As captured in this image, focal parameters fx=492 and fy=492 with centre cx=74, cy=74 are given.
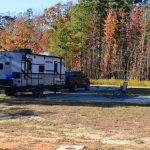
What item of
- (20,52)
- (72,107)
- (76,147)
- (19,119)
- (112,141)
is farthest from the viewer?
(20,52)

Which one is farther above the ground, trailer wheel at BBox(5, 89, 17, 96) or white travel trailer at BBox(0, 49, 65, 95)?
white travel trailer at BBox(0, 49, 65, 95)

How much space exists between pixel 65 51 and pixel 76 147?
61243mm

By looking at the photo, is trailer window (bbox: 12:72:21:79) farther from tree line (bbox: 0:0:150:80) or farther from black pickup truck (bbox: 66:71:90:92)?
tree line (bbox: 0:0:150:80)

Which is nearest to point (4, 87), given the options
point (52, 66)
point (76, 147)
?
point (52, 66)

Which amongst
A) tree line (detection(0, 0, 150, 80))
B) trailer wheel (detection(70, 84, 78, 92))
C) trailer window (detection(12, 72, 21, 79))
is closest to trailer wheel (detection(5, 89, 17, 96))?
trailer window (detection(12, 72, 21, 79))

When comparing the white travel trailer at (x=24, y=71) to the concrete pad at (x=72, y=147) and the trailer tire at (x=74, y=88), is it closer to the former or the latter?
the trailer tire at (x=74, y=88)

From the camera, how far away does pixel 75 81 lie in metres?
37.6

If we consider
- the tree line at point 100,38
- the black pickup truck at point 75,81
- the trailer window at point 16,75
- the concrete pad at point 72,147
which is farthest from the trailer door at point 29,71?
the tree line at point 100,38

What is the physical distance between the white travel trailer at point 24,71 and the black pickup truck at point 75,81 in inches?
187

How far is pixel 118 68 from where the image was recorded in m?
77.3

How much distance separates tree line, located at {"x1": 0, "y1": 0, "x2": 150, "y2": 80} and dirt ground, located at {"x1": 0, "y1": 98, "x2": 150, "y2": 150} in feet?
166

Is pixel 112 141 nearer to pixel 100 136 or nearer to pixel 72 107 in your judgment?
pixel 100 136

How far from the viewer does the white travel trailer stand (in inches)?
1150

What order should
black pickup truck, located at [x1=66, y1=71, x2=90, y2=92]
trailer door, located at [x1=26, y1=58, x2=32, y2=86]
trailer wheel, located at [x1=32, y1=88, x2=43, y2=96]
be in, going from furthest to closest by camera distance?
black pickup truck, located at [x1=66, y1=71, x2=90, y2=92], trailer wheel, located at [x1=32, y1=88, x2=43, y2=96], trailer door, located at [x1=26, y1=58, x2=32, y2=86]
